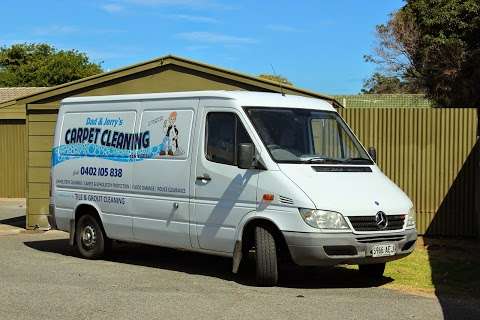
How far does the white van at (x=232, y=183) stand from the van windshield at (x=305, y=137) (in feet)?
0.05

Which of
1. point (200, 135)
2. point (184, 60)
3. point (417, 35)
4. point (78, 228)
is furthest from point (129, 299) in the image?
point (417, 35)

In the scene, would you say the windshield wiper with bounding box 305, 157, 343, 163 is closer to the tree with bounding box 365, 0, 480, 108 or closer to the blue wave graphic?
the blue wave graphic

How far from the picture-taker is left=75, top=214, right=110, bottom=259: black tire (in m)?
10.3

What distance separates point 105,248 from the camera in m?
10.4

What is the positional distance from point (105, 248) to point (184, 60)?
14.7ft

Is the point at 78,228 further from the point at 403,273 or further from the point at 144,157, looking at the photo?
the point at 403,273

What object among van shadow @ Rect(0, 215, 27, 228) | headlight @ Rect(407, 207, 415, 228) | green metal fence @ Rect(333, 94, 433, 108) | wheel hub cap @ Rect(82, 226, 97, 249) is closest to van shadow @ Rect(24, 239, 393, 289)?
wheel hub cap @ Rect(82, 226, 97, 249)

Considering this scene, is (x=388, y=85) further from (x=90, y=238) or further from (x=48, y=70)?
(x=90, y=238)

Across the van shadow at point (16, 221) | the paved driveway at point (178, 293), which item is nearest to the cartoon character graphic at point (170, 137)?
the paved driveway at point (178, 293)

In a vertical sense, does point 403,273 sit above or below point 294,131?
below

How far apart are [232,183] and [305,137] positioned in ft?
3.62

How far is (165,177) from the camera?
365 inches

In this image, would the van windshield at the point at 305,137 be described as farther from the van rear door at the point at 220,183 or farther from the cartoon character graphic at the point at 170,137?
the cartoon character graphic at the point at 170,137

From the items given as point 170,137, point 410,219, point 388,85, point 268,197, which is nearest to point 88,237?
point 170,137
